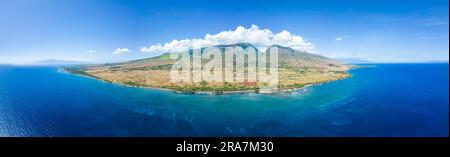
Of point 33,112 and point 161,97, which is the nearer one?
point 33,112

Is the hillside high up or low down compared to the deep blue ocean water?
up

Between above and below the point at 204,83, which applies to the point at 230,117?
below

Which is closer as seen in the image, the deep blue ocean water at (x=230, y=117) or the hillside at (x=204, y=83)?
the deep blue ocean water at (x=230, y=117)

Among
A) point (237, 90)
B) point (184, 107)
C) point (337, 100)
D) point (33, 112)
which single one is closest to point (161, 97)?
point (184, 107)

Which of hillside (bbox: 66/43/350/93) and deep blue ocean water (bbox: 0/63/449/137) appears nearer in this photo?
deep blue ocean water (bbox: 0/63/449/137)

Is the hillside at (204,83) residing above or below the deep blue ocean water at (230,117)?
above

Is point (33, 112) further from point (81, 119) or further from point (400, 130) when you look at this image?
point (400, 130)

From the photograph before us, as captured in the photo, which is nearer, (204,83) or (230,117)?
(230,117)
